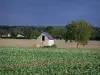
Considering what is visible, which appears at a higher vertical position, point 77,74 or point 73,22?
point 73,22

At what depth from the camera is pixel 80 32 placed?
8538 cm

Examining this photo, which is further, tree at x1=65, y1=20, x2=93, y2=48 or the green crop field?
tree at x1=65, y1=20, x2=93, y2=48

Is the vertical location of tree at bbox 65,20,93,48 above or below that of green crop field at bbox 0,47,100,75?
above

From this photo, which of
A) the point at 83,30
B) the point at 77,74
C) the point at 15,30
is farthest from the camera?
the point at 15,30

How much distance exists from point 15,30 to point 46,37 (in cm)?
7437

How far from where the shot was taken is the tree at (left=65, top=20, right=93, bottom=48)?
279ft

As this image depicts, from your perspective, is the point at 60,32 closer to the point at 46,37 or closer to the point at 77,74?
the point at 46,37

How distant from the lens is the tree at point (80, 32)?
279 feet

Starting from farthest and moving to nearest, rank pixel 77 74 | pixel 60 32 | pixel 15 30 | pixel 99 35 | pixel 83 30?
1. pixel 15 30
2. pixel 60 32
3. pixel 99 35
4. pixel 83 30
5. pixel 77 74

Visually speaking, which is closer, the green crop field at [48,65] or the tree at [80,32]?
the green crop field at [48,65]

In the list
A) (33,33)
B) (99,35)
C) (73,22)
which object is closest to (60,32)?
(33,33)

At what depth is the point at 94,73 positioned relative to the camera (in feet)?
59.8

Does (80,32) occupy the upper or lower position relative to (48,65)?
upper

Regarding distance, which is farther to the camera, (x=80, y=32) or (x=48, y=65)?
(x=80, y=32)
